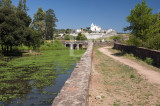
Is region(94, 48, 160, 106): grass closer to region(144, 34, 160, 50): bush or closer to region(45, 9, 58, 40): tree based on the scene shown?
region(144, 34, 160, 50): bush

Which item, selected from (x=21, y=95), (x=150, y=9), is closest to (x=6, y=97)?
(x=21, y=95)

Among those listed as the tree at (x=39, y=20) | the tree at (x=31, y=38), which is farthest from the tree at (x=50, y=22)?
the tree at (x=31, y=38)

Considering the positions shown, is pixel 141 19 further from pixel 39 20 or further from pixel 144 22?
pixel 39 20

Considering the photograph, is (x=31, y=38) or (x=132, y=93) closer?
(x=132, y=93)

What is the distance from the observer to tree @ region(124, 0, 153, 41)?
561 inches

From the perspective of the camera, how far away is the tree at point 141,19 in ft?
46.7

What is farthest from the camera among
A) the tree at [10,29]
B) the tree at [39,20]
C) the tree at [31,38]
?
the tree at [39,20]

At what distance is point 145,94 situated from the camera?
477 centimetres

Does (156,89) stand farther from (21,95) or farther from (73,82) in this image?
(21,95)

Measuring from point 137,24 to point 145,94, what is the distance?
36.1 feet

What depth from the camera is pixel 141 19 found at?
14453mm

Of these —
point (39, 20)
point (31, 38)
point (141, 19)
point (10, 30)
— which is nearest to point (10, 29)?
point (10, 30)

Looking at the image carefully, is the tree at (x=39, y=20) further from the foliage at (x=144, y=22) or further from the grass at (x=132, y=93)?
→ the grass at (x=132, y=93)

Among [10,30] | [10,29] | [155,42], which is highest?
[10,29]
